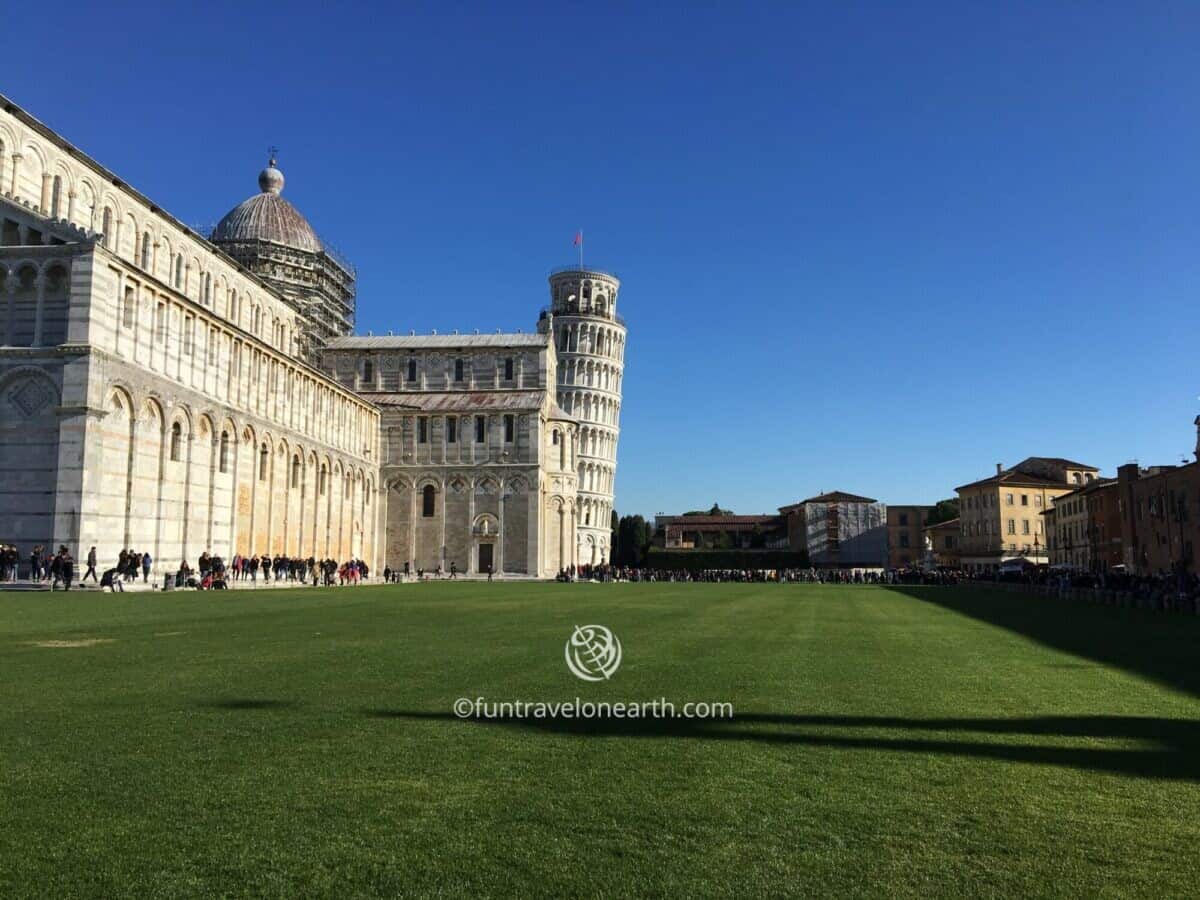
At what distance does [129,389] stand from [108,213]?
12.9 metres

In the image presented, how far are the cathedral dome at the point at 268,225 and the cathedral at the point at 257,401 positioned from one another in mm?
143

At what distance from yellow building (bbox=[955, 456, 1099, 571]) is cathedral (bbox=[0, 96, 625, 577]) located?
3588 cm

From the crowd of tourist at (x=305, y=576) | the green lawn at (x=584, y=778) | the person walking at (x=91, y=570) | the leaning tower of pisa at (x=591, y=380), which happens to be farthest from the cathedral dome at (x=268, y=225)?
the green lawn at (x=584, y=778)

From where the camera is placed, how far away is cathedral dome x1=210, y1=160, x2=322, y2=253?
210 ft

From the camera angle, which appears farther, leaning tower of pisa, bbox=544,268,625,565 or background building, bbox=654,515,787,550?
background building, bbox=654,515,787,550

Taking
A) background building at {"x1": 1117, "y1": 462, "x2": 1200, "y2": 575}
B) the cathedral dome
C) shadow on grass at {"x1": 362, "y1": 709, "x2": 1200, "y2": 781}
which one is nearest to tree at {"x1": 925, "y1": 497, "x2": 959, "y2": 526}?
background building at {"x1": 1117, "y1": 462, "x2": 1200, "y2": 575}

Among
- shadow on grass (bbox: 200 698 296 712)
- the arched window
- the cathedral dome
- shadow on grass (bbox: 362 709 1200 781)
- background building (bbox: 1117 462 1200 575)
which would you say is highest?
the cathedral dome

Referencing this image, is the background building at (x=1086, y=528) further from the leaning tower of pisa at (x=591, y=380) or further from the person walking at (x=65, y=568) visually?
the person walking at (x=65, y=568)

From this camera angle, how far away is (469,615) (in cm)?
1997

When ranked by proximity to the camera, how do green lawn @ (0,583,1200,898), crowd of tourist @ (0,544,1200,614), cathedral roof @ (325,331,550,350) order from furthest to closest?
cathedral roof @ (325,331,550,350)
crowd of tourist @ (0,544,1200,614)
green lawn @ (0,583,1200,898)

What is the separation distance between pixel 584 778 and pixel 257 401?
4331 centimetres

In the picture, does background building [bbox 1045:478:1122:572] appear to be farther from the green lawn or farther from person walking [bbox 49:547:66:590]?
the green lawn

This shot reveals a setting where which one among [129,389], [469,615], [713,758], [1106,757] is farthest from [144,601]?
[1106,757]

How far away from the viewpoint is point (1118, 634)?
1825 cm
